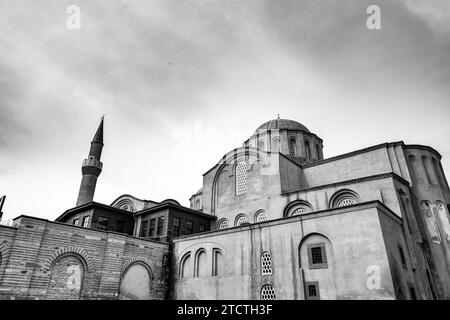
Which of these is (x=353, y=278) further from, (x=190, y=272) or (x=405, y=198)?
(x=190, y=272)

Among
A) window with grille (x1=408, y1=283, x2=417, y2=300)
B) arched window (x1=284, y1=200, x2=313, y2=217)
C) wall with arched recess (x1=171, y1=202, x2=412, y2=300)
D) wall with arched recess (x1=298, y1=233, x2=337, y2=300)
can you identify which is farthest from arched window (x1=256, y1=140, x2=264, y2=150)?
window with grille (x1=408, y1=283, x2=417, y2=300)

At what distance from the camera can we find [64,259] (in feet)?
53.9

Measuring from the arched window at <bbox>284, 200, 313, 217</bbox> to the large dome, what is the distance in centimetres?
1163

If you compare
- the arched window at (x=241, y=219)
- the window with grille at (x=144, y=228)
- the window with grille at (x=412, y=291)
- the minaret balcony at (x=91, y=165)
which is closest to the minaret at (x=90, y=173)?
the minaret balcony at (x=91, y=165)

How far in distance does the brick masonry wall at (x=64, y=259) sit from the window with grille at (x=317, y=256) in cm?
1069

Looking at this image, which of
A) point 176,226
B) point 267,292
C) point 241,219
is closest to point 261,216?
point 241,219

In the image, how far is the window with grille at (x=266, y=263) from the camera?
1630cm

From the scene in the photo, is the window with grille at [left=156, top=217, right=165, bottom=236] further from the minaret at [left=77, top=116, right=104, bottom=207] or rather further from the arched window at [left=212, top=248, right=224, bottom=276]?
the minaret at [left=77, top=116, right=104, bottom=207]

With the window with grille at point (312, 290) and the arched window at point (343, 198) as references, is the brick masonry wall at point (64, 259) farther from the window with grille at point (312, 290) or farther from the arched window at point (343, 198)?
the arched window at point (343, 198)

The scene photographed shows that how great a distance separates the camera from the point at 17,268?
14.5 metres

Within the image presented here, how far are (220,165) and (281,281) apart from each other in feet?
44.4

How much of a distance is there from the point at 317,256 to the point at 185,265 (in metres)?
9.57

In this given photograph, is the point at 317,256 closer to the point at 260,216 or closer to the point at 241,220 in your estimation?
the point at 260,216
